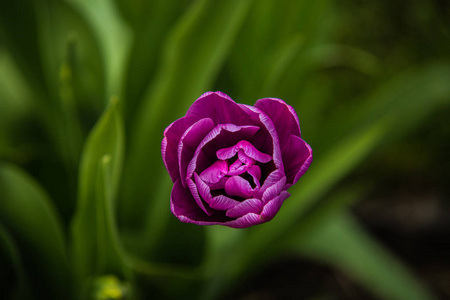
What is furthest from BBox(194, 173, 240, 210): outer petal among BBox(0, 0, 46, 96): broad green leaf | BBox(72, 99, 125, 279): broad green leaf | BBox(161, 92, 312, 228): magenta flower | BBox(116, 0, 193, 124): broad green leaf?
BBox(0, 0, 46, 96): broad green leaf

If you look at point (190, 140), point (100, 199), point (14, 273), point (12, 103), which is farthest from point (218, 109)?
point (12, 103)

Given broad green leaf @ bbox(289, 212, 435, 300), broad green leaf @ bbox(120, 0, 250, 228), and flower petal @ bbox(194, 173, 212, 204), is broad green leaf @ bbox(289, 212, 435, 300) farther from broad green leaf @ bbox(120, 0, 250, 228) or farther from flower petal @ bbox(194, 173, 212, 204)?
flower petal @ bbox(194, 173, 212, 204)

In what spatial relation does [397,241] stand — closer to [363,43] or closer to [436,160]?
[436,160]

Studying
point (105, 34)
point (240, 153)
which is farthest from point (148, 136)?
point (240, 153)

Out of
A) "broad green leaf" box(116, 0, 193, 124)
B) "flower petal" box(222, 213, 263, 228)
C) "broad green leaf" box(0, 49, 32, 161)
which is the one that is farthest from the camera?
"broad green leaf" box(0, 49, 32, 161)

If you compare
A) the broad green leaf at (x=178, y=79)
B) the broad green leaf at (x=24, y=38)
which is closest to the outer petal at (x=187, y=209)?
the broad green leaf at (x=178, y=79)

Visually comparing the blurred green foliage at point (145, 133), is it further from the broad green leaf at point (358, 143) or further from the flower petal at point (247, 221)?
the flower petal at point (247, 221)

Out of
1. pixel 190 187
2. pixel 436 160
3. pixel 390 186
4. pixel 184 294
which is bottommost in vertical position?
pixel 184 294
